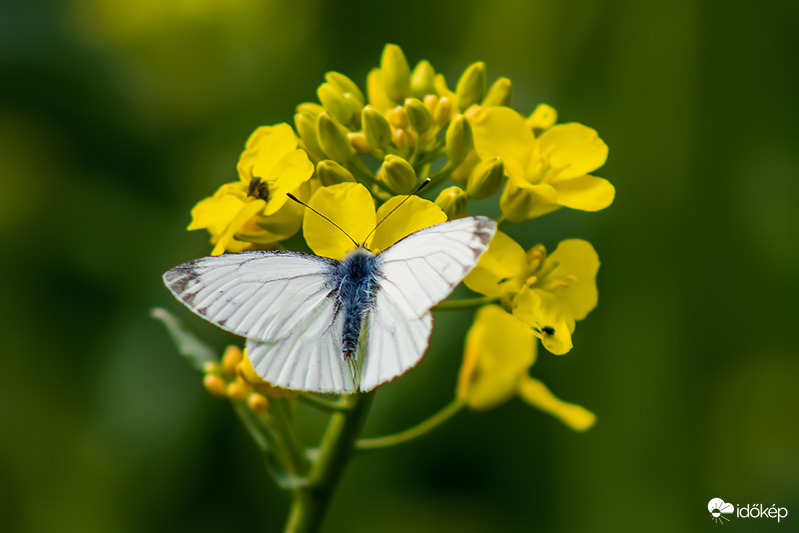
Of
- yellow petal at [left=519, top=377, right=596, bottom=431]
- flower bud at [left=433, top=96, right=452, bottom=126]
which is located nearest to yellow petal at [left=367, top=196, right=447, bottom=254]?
flower bud at [left=433, top=96, right=452, bottom=126]

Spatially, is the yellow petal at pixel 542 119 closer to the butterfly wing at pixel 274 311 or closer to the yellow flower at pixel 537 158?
the yellow flower at pixel 537 158

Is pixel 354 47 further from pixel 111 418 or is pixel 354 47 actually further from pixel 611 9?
pixel 111 418

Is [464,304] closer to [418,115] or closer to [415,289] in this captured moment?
[415,289]

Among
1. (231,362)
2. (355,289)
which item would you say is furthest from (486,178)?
(231,362)

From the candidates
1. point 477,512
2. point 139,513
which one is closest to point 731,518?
point 477,512

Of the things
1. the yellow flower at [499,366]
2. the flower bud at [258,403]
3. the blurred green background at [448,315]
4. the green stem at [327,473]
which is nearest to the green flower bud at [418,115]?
the yellow flower at [499,366]

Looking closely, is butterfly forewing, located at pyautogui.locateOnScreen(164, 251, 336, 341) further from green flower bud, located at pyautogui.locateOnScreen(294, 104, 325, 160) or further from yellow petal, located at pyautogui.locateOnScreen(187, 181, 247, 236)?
green flower bud, located at pyautogui.locateOnScreen(294, 104, 325, 160)
